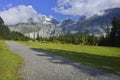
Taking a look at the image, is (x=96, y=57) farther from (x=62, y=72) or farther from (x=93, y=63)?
(x=62, y=72)

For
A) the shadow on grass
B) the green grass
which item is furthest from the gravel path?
the green grass

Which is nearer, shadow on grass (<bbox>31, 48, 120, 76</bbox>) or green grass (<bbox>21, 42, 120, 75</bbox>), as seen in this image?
shadow on grass (<bbox>31, 48, 120, 76</bbox>)

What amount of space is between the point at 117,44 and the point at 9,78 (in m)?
115

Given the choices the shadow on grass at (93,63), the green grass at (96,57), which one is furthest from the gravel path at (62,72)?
the green grass at (96,57)

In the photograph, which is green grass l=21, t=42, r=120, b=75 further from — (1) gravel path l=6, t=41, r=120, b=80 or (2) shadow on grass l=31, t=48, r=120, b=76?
(1) gravel path l=6, t=41, r=120, b=80

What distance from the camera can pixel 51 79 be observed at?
738 inches

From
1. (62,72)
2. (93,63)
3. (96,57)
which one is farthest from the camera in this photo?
(96,57)

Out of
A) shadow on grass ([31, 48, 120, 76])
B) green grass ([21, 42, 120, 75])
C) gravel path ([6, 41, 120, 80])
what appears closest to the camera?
gravel path ([6, 41, 120, 80])

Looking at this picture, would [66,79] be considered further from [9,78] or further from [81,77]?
[9,78]

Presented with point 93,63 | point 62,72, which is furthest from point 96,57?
point 62,72

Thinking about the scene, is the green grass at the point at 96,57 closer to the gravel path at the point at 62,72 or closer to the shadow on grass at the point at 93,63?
the shadow on grass at the point at 93,63

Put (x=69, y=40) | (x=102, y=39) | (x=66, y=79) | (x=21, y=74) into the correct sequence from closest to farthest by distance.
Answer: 1. (x=66, y=79)
2. (x=21, y=74)
3. (x=102, y=39)
4. (x=69, y=40)

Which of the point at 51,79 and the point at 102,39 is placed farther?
→ the point at 102,39

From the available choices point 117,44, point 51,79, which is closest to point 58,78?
point 51,79
